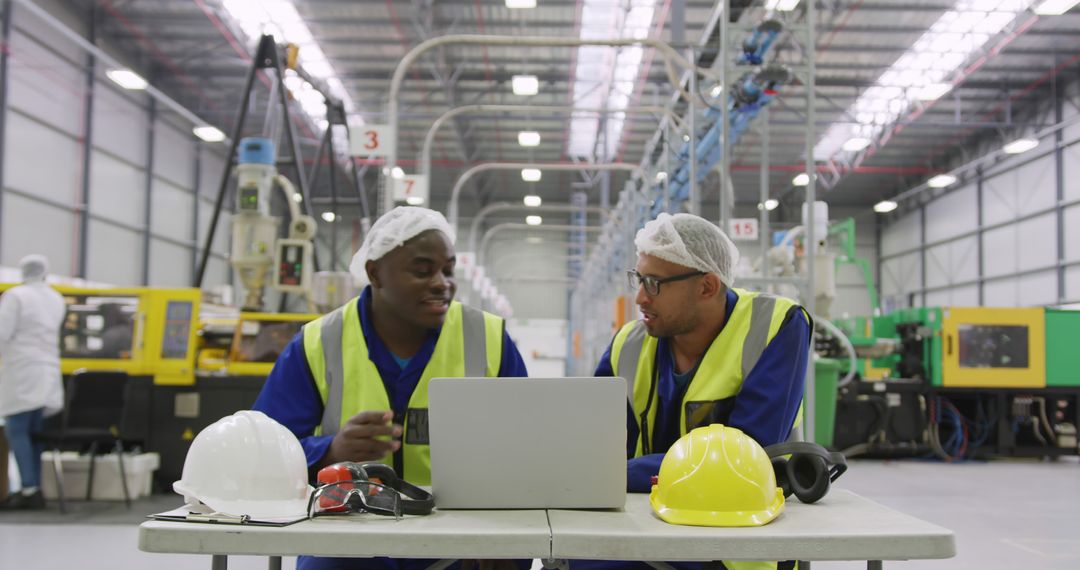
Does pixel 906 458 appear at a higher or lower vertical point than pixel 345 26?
lower

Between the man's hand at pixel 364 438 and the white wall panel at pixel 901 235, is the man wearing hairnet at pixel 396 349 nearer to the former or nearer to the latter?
the man's hand at pixel 364 438

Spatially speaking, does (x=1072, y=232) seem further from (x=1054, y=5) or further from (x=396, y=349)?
(x=396, y=349)

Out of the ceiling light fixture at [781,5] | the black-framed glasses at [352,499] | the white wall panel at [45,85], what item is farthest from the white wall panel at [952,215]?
the black-framed glasses at [352,499]

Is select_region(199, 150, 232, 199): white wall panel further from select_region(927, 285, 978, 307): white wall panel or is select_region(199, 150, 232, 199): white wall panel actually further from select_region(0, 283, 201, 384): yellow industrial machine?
select_region(927, 285, 978, 307): white wall panel

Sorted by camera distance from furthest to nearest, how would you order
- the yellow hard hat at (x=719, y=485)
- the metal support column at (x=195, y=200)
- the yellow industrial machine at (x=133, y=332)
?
1. the metal support column at (x=195, y=200)
2. the yellow industrial machine at (x=133, y=332)
3. the yellow hard hat at (x=719, y=485)

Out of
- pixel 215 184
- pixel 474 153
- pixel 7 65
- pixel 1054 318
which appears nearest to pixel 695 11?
pixel 1054 318

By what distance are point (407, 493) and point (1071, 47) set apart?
16.3 metres

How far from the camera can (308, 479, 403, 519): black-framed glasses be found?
4.68 feet

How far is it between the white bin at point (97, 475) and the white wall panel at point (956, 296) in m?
18.4

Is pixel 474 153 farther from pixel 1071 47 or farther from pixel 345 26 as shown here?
pixel 1071 47

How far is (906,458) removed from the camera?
8.82m

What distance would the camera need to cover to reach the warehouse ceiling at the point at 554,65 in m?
12.4

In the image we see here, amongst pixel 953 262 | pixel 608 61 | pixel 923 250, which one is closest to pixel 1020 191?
pixel 953 262

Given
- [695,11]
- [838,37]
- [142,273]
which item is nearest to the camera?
[695,11]
